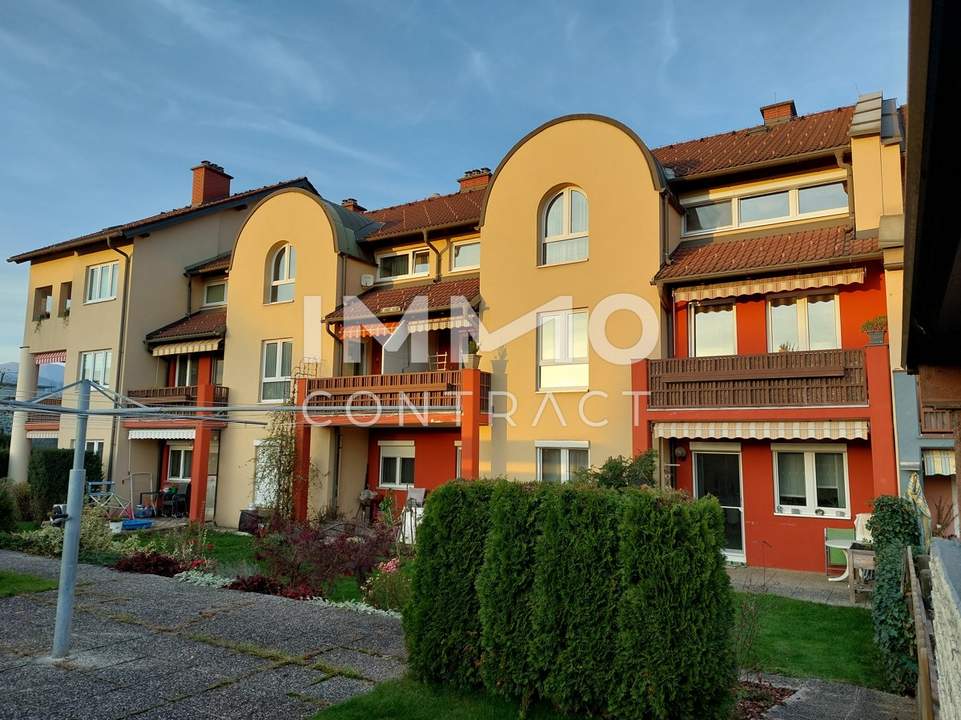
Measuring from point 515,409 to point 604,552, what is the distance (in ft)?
42.4

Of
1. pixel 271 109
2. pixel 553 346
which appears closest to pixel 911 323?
pixel 553 346

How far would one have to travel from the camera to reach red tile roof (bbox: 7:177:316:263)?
88.9 ft

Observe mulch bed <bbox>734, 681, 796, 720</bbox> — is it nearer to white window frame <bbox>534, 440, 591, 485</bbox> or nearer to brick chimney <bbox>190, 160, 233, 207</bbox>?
white window frame <bbox>534, 440, 591, 485</bbox>

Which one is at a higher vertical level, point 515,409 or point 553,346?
point 553,346

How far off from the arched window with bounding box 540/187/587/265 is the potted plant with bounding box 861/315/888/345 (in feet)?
24.2

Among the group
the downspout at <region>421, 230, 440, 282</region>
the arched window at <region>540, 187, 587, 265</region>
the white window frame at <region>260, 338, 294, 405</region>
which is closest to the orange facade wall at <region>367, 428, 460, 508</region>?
the white window frame at <region>260, 338, 294, 405</region>

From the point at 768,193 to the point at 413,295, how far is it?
36.1 ft

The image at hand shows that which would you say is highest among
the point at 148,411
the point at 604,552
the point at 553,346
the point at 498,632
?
the point at 553,346

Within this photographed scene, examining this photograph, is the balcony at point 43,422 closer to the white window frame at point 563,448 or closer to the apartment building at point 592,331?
the apartment building at point 592,331

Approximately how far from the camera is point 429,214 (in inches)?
1023

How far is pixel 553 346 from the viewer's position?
63.8 ft

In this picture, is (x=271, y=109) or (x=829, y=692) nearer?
(x=829, y=692)

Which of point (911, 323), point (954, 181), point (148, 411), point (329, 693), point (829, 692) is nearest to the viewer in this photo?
point (954, 181)

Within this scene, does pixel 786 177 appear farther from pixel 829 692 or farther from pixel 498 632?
pixel 498 632
